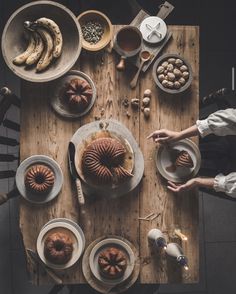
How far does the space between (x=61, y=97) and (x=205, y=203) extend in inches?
64.8

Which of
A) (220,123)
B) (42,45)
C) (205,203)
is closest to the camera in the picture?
(220,123)

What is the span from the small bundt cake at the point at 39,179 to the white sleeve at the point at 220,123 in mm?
899

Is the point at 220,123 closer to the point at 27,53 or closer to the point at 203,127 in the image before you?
the point at 203,127

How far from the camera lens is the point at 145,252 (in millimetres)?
2977

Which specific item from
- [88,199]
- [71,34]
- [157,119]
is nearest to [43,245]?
[88,199]

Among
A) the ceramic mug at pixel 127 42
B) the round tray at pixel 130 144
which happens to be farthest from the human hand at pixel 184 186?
the ceramic mug at pixel 127 42

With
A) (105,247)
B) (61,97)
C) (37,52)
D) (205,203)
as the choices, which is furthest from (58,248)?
(205,203)

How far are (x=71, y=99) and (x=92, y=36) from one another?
1.33ft

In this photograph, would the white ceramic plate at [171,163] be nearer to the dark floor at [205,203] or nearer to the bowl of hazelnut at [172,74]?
the bowl of hazelnut at [172,74]

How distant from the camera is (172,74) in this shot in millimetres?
2982

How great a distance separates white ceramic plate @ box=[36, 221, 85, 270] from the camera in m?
2.88

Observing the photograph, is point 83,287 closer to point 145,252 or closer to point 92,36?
point 145,252

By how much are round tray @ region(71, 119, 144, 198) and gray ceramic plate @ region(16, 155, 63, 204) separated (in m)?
0.13

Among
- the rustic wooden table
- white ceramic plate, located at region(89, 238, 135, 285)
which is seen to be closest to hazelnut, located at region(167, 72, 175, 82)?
the rustic wooden table
